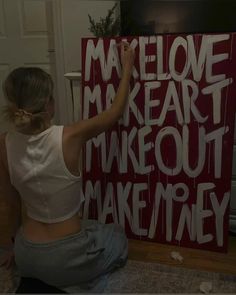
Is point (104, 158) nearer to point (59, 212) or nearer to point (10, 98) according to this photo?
point (59, 212)

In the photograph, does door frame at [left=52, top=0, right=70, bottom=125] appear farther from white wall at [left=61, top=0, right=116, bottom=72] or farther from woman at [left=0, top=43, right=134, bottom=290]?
woman at [left=0, top=43, right=134, bottom=290]

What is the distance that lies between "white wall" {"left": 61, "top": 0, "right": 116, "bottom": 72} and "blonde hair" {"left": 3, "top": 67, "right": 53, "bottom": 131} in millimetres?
1097

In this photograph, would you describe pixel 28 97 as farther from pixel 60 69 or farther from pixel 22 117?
pixel 60 69

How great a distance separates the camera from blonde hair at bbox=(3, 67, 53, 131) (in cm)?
121

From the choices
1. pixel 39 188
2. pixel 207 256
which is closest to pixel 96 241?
pixel 39 188

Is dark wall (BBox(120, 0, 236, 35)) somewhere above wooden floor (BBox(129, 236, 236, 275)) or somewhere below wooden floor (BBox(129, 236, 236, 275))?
above

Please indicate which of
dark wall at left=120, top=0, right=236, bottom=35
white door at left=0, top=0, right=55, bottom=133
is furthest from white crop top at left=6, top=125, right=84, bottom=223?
white door at left=0, top=0, right=55, bottom=133

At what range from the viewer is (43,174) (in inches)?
A: 50.4

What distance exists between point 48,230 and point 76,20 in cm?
141

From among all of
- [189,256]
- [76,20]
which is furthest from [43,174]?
[76,20]

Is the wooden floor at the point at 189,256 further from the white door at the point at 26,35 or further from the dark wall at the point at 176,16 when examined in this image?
the white door at the point at 26,35

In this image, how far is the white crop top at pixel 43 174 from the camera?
1.27m

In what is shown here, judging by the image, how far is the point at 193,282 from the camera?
1.47m

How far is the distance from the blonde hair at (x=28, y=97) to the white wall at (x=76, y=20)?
1097 millimetres
